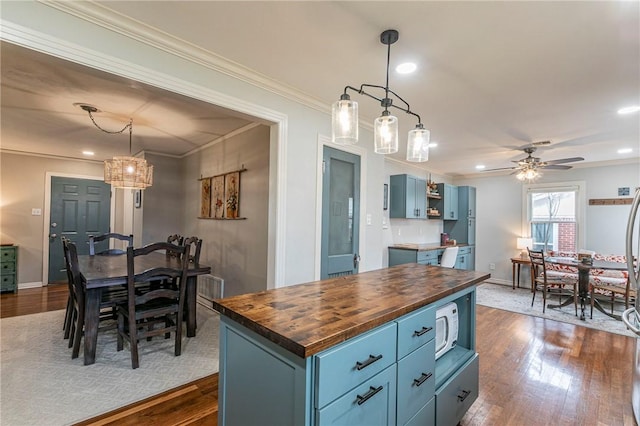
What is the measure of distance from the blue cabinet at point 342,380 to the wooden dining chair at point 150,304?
5.12 feet

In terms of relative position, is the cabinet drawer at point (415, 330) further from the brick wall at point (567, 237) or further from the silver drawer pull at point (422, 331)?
the brick wall at point (567, 237)

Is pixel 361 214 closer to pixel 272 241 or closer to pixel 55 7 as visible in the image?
pixel 272 241

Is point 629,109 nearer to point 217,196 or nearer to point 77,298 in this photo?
point 217,196

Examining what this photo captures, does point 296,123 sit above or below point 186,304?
above

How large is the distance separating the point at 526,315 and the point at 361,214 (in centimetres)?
304

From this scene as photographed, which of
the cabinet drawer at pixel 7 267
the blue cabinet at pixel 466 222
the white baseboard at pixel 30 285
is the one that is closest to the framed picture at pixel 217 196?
the cabinet drawer at pixel 7 267

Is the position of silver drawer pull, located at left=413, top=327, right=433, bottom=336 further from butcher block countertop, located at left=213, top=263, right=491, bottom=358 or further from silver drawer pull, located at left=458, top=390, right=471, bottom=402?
silver drawer pull, located at left=458, top=390, right=471, bottom=402

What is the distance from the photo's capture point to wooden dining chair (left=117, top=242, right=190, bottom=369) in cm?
247

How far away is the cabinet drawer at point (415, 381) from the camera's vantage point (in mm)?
1297

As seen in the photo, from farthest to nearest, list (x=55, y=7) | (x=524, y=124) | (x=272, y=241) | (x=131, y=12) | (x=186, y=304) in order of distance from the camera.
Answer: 1. (x=524, y=124)
2. (x=186, y=304)
3. (x=272, y=241)
4. (x=131, y=12)
5. (x=55, y=7)

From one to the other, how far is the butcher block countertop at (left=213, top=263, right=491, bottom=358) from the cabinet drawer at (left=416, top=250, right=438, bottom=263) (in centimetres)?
302

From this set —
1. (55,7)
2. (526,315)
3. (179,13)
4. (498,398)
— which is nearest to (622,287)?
(526,315)

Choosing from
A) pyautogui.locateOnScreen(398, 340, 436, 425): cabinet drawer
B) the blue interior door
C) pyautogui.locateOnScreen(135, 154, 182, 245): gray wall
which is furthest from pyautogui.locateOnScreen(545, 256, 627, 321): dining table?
the blue interior door

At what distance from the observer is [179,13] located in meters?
1.72
